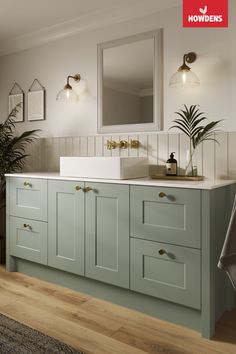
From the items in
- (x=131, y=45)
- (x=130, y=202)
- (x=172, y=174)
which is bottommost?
(x=130, y=202)

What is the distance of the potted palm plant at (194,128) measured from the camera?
7.37ft

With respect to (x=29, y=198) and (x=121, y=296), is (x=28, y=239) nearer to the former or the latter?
(x=29, y=198)

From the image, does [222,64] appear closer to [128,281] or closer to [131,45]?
[131,45]

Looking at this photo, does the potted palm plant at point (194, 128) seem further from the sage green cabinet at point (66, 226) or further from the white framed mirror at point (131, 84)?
the sage green cabinet at point (66, 226)

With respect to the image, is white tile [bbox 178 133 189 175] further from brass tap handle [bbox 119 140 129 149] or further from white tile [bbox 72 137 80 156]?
white tile [bbox 72 137 80 156]

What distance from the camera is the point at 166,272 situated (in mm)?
1995

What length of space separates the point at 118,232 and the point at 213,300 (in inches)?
28.2

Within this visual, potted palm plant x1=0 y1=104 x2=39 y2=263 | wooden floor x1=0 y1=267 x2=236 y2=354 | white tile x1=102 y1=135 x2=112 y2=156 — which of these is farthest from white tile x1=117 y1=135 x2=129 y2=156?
wooden floor x1=0 y1=267 x2=236 y2=354

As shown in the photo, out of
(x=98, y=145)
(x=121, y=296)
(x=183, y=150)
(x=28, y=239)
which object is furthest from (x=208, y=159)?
(x=28, y=239)

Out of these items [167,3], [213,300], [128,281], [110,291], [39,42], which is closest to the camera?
[213,300]

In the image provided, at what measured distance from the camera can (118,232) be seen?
2.19m

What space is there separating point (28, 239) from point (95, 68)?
1.60m

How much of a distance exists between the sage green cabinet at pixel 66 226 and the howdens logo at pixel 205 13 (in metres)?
1.45

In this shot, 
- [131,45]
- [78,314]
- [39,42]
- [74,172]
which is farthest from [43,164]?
[78,314]
